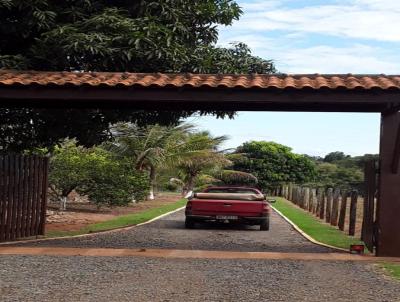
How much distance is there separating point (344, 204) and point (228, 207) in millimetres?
3864

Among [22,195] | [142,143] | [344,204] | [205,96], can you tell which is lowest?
[344,204]

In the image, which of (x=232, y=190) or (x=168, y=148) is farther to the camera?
(x=168, y=148)

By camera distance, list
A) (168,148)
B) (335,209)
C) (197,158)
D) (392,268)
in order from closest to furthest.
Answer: (392,268)
(335,209)
(168,148)
(197,158)

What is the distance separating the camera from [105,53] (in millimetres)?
11789

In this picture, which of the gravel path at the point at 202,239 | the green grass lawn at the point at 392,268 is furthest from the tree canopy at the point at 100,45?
the green grass lawn at the point at 392,268

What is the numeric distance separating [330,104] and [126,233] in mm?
6139

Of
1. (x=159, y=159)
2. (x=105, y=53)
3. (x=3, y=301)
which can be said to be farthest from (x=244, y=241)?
(x=159, y=159)

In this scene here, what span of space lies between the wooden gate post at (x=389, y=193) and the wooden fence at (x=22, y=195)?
6912 millimetres

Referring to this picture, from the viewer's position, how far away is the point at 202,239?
13.4 metres

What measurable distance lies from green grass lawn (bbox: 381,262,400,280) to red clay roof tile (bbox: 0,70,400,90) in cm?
282

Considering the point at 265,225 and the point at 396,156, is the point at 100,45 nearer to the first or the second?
the point at 396,156

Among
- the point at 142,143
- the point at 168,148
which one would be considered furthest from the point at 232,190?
the point at 168,148

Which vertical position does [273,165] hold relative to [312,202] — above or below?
above

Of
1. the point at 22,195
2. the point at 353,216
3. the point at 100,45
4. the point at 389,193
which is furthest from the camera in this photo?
the point at 353,216
